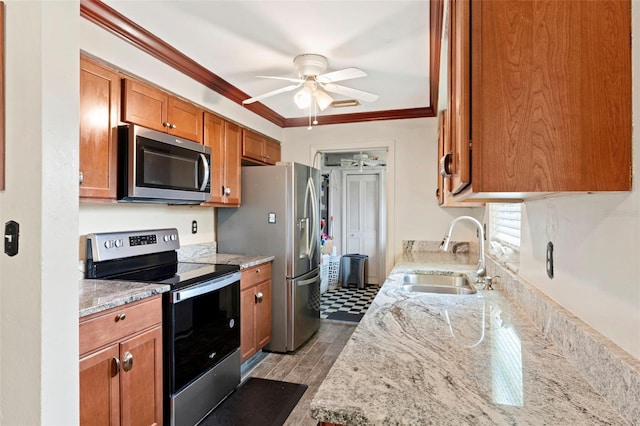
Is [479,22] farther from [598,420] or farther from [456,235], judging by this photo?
[456,235]

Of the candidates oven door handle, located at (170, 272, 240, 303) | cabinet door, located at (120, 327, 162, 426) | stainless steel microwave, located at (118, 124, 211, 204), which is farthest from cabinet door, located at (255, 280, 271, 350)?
cabinet door, located at (120, 327, 162, 426)

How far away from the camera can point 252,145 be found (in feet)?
11.8

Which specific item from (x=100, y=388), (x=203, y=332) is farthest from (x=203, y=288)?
(x=100, y=388)

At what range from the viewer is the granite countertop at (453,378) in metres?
0.75

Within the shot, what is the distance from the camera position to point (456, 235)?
3783 millimetres

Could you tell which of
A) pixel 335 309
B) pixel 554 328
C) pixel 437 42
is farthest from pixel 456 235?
pixel 554 328

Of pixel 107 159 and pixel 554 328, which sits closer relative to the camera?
pixel 554 328

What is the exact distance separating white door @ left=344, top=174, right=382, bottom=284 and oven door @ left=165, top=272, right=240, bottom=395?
3.77 meters

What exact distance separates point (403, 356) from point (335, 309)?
368 centimetres

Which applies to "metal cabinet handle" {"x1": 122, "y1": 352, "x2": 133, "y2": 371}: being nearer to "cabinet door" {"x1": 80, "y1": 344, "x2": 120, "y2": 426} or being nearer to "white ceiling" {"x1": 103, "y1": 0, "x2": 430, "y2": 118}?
"cabinet door" {"x1": 80, "y1": 344, "x2": 120, "y2": 426}

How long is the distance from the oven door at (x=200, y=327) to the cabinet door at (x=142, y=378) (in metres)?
0.08

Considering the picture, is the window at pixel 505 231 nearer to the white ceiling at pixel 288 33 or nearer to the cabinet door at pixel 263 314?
the white ceiling at pixel 288 33

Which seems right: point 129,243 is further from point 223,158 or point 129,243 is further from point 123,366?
point 223,158

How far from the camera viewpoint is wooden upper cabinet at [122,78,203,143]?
7.04ft
